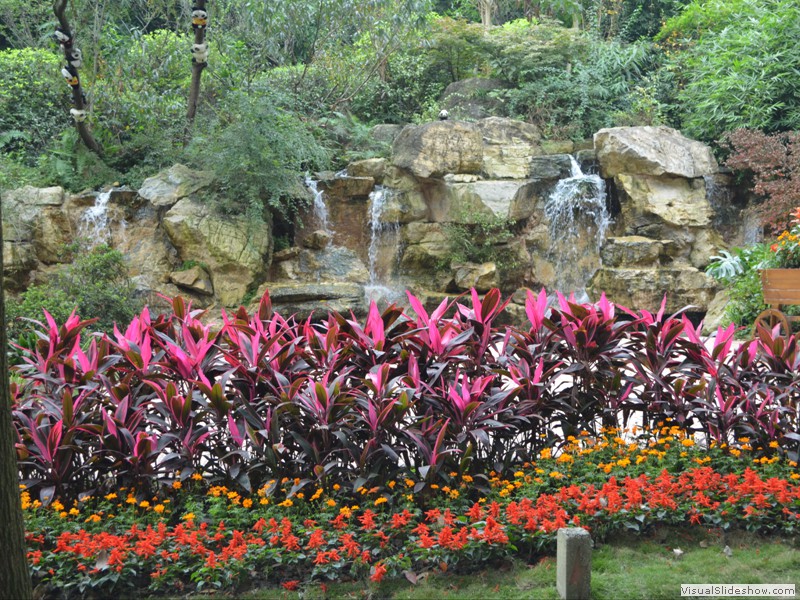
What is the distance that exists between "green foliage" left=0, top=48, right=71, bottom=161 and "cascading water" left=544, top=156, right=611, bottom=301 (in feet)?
30.8

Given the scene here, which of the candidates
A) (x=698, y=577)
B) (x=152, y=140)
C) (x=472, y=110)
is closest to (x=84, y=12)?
(x=152, y=140)

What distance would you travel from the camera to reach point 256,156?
1149 centimetres

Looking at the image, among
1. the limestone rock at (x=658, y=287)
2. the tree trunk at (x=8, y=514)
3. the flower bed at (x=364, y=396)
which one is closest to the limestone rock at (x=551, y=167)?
the limestone rock at (x=658, y=287)

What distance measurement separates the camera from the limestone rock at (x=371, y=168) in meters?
12.6

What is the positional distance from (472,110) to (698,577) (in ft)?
44.3

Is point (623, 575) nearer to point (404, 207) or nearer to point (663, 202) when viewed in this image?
point (404, 207)

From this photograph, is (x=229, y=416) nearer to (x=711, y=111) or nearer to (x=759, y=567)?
(x=759, y=567)

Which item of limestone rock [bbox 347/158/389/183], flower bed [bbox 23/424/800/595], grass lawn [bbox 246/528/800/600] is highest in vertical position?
limestone rock [bbox 347/158/389/183]

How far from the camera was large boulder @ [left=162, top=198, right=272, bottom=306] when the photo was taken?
11.2 metres

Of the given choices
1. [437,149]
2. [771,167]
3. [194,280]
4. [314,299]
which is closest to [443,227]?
[437,149]

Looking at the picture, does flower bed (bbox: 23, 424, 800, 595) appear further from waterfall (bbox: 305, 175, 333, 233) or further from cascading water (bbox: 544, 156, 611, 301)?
waterfall (bbox: 305, 175, 333, 233)

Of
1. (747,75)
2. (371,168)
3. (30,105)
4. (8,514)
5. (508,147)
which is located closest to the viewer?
(8,514)

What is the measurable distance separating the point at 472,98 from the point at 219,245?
7.17m

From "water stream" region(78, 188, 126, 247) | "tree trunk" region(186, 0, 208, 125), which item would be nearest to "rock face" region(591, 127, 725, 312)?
"tree trunk" region(186, 0, 208, 125)
